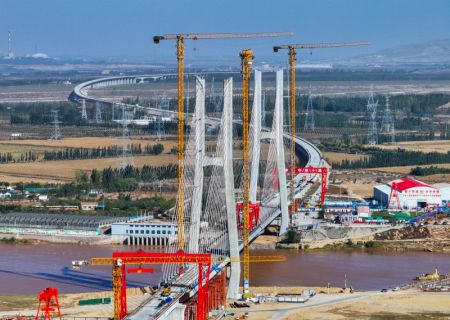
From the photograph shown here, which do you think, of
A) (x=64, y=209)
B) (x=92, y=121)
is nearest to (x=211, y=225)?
(x=64, y=209)

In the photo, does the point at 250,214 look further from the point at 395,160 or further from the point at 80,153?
the point at 80,153

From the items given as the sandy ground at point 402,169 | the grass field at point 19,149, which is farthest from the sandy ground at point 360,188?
the grass field at point 19,149

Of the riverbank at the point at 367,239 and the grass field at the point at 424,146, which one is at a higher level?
the grass field at the point at 424,146

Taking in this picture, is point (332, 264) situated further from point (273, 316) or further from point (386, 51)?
point (386, 51)

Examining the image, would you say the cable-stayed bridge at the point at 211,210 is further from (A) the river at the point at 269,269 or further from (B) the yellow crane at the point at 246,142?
(A) the river at the point at 269,269

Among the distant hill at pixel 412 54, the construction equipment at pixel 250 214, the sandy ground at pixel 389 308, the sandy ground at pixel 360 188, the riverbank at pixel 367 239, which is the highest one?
the distant hill at pixel 412 54

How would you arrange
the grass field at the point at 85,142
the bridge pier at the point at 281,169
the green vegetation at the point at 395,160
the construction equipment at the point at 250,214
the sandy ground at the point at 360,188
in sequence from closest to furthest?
the construction equipment at the point at 250,214
the bridge pier at the point at 281,169
the sandy ground at the point at 360,188
the green vegetation at the point at 395,160
the grass field at the point at 85,142

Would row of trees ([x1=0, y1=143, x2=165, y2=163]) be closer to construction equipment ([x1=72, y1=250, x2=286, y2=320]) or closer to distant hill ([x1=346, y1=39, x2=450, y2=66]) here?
construction equipment ([x1=72, y1=250, x2=286, y2=320])

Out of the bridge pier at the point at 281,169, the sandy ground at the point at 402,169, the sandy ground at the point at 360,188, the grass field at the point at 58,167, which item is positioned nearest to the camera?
the bridge pier at the point at 281,169
